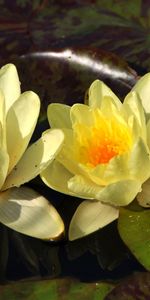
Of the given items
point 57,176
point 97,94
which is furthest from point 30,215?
point 97,94

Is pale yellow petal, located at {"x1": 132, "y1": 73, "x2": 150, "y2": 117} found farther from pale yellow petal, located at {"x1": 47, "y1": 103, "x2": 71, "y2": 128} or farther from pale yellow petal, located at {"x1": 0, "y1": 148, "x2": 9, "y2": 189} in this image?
pale yellow petal, located at {"x1": 0, "y1": 148, "x2": 9, "y2": 189}

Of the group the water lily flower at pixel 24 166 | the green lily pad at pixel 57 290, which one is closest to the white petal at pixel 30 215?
the water lily flower at pixel 24 166

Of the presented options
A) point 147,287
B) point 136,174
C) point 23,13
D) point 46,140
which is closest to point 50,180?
point 46,140

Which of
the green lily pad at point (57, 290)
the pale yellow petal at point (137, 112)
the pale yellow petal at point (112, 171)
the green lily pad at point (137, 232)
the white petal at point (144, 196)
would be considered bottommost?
the green lily pad at point (57, 290)

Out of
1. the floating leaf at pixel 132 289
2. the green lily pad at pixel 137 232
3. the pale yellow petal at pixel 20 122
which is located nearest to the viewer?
the floating leaf at pixel 132 289

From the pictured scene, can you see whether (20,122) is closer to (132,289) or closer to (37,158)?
(37,158)

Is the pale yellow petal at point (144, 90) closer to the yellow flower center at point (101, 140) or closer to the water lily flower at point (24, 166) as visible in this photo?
the yellow flower center at point (101, 140)

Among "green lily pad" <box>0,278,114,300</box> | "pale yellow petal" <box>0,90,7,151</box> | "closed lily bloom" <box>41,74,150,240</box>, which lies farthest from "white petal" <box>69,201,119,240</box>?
"pale yellow petal" <box>0,90,7,151</box>
